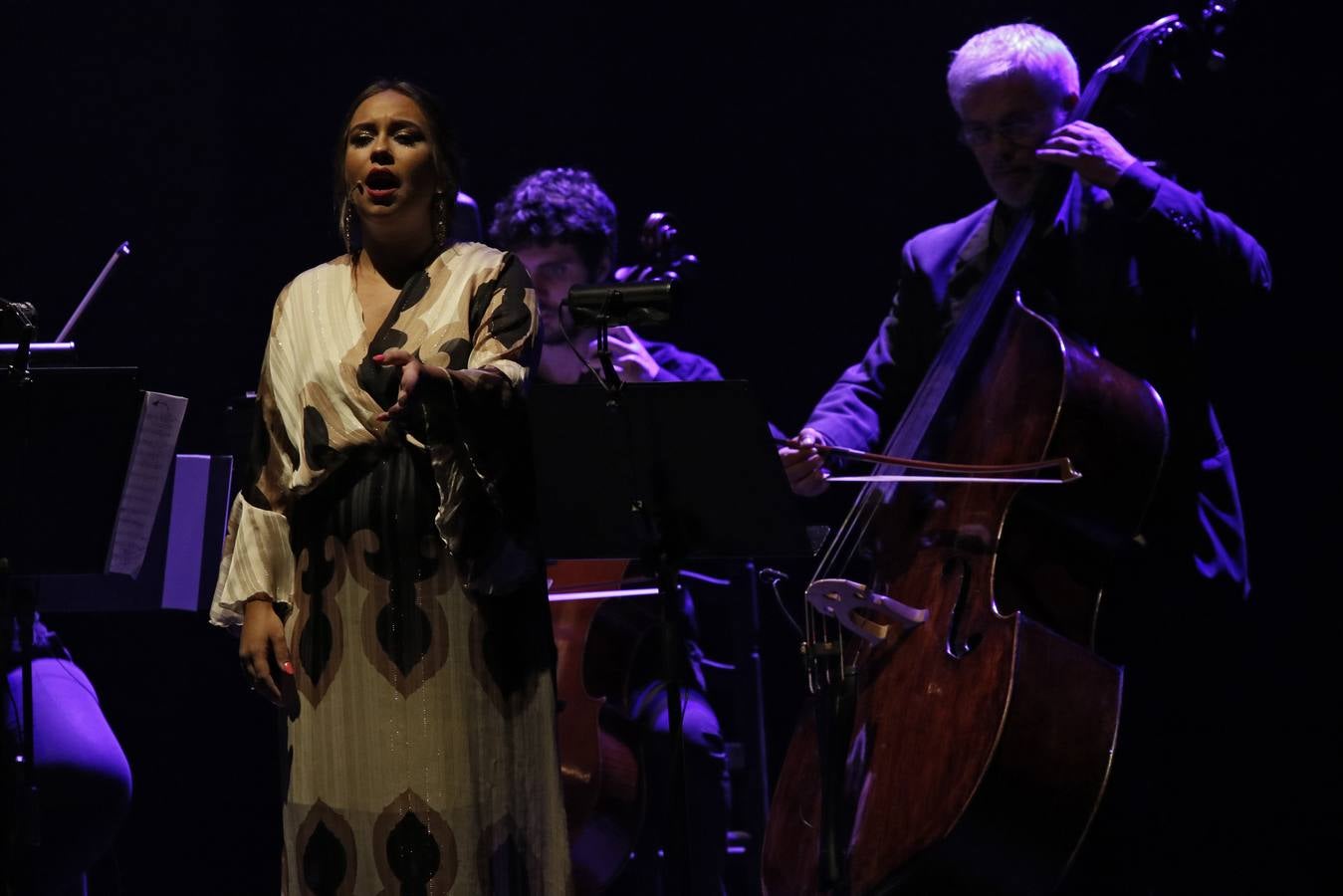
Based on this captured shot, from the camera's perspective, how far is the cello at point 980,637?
2.12 metres

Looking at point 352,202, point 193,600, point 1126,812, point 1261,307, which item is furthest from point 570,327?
point 1261,307

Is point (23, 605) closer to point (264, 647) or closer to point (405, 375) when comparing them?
point (264, 647)

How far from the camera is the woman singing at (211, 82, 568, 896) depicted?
5.70 ft

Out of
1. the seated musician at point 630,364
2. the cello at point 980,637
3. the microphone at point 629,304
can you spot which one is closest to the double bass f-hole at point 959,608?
the cello at point 980,637

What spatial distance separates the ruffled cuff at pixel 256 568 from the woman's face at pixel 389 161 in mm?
415

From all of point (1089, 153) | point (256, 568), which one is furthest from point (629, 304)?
point (1089, 153)

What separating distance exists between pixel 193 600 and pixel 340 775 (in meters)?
1.01

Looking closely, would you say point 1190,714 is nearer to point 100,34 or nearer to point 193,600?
point 193,600

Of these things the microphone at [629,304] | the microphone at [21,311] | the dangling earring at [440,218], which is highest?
the dangling earring at [440,218]

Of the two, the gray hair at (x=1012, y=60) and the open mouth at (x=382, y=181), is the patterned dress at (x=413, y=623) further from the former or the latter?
the gray hair at (x=1012, y=60)

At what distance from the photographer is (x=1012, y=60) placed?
9.00 feet

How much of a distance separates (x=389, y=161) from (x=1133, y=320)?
136 cm

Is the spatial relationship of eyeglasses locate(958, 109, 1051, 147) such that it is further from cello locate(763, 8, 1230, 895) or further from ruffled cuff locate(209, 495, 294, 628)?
ruffled cuff locate(209, 495, 294, 628)

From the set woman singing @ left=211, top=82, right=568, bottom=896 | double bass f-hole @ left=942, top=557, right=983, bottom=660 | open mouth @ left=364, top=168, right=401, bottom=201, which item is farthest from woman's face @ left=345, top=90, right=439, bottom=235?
double bass f-hole @ left=942, top=557, right=983, bottom=660
